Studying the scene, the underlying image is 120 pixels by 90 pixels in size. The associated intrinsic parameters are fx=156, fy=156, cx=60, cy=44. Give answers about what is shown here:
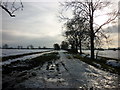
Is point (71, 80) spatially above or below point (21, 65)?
above

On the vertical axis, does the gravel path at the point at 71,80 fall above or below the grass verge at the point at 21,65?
above

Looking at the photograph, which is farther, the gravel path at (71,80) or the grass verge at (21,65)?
the grass verge at (21,65)

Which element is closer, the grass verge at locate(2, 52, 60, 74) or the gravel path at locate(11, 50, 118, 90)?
the gravel path at locate(11, 50, 118, 90)

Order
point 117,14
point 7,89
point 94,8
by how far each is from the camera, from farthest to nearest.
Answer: point 94,8 → point 117,14 → point 7,89

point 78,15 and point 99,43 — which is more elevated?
point 78,15

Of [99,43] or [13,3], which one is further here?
[99,43]

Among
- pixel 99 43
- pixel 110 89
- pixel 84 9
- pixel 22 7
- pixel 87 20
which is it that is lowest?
pixel 110 89

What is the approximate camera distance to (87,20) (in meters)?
28.7

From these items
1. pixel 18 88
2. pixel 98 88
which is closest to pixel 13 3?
pixel 18 88

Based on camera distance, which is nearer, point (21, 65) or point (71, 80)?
point (71, 80)

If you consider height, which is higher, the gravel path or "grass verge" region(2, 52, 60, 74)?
the gravel path

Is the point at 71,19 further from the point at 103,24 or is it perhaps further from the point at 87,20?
the point at 103,24

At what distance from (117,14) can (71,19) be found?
26.9 feet

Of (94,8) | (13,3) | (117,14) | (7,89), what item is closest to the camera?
(7,89)
